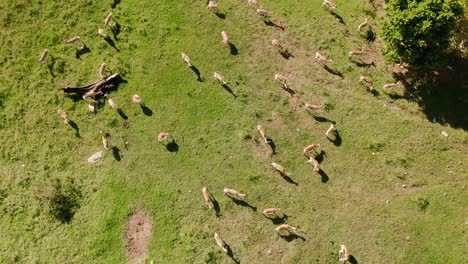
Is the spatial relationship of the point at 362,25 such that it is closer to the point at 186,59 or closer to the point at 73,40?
the point at 186,59

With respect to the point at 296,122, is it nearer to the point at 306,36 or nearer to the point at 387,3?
the point at 306,36

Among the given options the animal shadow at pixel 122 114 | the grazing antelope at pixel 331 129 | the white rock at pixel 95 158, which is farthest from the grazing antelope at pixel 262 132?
the white rock at pixel 95 158

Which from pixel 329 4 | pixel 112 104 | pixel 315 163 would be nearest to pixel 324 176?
pixel 315 163

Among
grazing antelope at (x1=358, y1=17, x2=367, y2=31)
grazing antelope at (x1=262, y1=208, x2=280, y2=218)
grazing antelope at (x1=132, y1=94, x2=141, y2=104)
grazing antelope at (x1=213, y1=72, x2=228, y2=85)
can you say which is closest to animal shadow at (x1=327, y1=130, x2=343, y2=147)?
grazing antelope at (x1=262, y1=208, x2=280, y2=218)

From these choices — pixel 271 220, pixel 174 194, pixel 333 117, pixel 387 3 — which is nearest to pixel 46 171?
pixel 174 194

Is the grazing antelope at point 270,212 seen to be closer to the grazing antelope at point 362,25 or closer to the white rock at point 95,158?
the white rock at point 95,158
